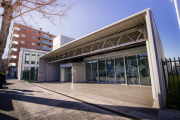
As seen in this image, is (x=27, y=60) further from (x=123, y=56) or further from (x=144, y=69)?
(x=144, y=69)

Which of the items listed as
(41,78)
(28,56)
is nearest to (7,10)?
(41,78)

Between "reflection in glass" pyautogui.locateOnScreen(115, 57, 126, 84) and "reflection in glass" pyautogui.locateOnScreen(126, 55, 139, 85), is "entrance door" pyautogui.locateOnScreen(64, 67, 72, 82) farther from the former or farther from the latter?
"reflection in glass" pyautogui.locateOnScreen(126, 55, 139, 85)

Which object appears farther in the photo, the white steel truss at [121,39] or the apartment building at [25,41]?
the apartment building at [25,41]

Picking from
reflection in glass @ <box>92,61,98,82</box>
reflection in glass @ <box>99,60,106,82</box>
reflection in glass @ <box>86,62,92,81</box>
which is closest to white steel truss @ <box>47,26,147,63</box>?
reflection in glass @ <box>99,60,106,82</box>

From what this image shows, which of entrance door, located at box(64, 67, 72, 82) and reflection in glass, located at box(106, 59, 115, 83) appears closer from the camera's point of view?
reflection in glass, located at box(106, 59, 115, 83)

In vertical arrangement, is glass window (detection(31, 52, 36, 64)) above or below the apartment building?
below

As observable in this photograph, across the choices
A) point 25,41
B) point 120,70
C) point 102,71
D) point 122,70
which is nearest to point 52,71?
point 102,71

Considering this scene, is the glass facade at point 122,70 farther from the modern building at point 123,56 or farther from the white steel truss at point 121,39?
the white steel truss at point 121,39

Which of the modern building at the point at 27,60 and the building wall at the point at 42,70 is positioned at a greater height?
the modern building at the point at 27,60

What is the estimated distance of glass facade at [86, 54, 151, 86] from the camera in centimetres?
912

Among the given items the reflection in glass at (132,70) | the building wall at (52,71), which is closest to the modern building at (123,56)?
the reflection in glass at (132,70)

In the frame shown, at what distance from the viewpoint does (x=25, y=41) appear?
38.4 m

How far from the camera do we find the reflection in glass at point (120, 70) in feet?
34.6

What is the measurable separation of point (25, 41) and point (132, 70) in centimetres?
4457
